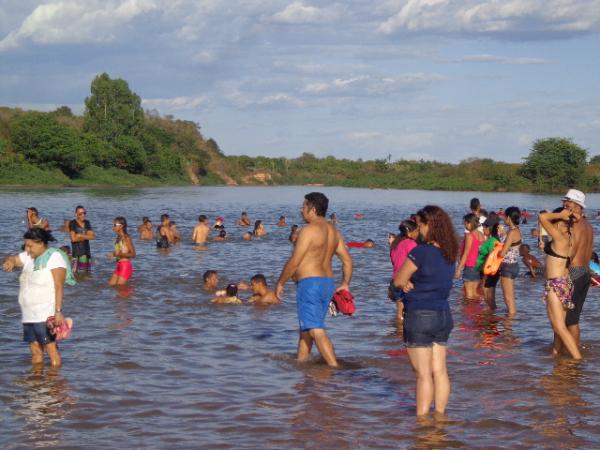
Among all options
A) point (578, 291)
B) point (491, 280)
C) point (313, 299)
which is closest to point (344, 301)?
point (313, 299)

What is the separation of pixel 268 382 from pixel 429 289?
8.71 ft

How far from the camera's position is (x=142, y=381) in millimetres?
8336

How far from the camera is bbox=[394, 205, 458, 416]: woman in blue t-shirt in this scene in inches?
245

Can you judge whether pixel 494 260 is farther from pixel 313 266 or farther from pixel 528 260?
pixel 528 260

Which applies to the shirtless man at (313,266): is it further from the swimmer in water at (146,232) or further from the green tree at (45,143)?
the green tree at (45,143)

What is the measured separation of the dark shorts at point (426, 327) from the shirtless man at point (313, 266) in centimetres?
182

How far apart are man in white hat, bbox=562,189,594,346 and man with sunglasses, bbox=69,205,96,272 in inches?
375

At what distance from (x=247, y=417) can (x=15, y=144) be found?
6938cm

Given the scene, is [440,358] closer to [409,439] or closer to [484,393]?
[409,439]

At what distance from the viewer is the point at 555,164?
8788 cm

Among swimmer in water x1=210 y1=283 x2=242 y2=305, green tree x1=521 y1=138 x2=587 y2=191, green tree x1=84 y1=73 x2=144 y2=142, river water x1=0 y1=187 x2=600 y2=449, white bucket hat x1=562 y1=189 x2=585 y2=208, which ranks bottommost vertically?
river water x1=0 y1=187 x2=600 y2=449

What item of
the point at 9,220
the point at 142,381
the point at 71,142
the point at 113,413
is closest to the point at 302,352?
the point at 142,381

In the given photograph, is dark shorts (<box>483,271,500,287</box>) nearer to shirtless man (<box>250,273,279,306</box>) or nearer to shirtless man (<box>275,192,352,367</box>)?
shirtless man (<box>250,273,279,306</box>)

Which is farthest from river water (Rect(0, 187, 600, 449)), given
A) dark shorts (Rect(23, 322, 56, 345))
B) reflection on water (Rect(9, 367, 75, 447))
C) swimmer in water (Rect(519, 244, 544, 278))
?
swimmer in water (Rect(519, 244, 544, 278))
